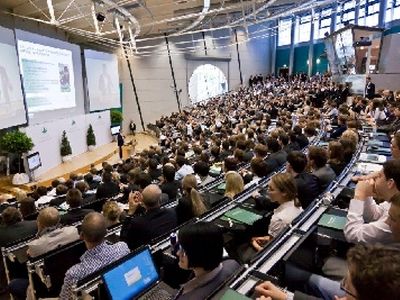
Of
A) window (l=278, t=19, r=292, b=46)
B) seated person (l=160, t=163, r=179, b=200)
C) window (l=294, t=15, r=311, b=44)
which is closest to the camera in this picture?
seated person (l=160, t=163, r=179, b=200)

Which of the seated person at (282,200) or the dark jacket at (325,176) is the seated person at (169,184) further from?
the seated person at (282,200)

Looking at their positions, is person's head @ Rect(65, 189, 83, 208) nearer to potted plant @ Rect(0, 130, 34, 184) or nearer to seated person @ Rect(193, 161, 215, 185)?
seated person @ Rect(193, 161, 215, 185)

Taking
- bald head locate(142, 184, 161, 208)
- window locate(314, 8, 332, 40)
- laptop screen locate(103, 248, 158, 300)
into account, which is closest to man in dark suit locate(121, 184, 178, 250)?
bald head locate(142, 184, 161, 208)

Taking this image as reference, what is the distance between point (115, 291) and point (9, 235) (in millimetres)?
2226

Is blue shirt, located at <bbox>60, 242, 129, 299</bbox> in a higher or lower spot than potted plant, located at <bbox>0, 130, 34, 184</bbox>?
higher

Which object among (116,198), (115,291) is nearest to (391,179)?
(115,291)

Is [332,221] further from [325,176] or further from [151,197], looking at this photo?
[151,197]

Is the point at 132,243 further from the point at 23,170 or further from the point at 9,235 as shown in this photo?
the point at 23,170

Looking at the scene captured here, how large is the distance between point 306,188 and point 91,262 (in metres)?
1.99

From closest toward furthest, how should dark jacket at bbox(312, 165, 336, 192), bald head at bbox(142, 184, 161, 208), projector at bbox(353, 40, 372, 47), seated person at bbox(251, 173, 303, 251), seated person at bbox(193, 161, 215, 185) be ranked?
seated person at bbox(251, 173, 303, 251)
bald head at bbox(142, 184, 161, 208)
dark jacket at bbox(312, 165, 336, 192)
seated person at bbox(193, 161, 215, 185)
projector at bbox(353, 40, 372, 47)

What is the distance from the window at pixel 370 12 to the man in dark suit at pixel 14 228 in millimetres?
19305

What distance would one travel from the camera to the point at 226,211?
2988mm

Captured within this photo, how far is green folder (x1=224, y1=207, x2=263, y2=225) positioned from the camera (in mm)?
2781

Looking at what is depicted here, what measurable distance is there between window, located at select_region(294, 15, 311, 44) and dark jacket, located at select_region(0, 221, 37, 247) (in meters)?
24.7
